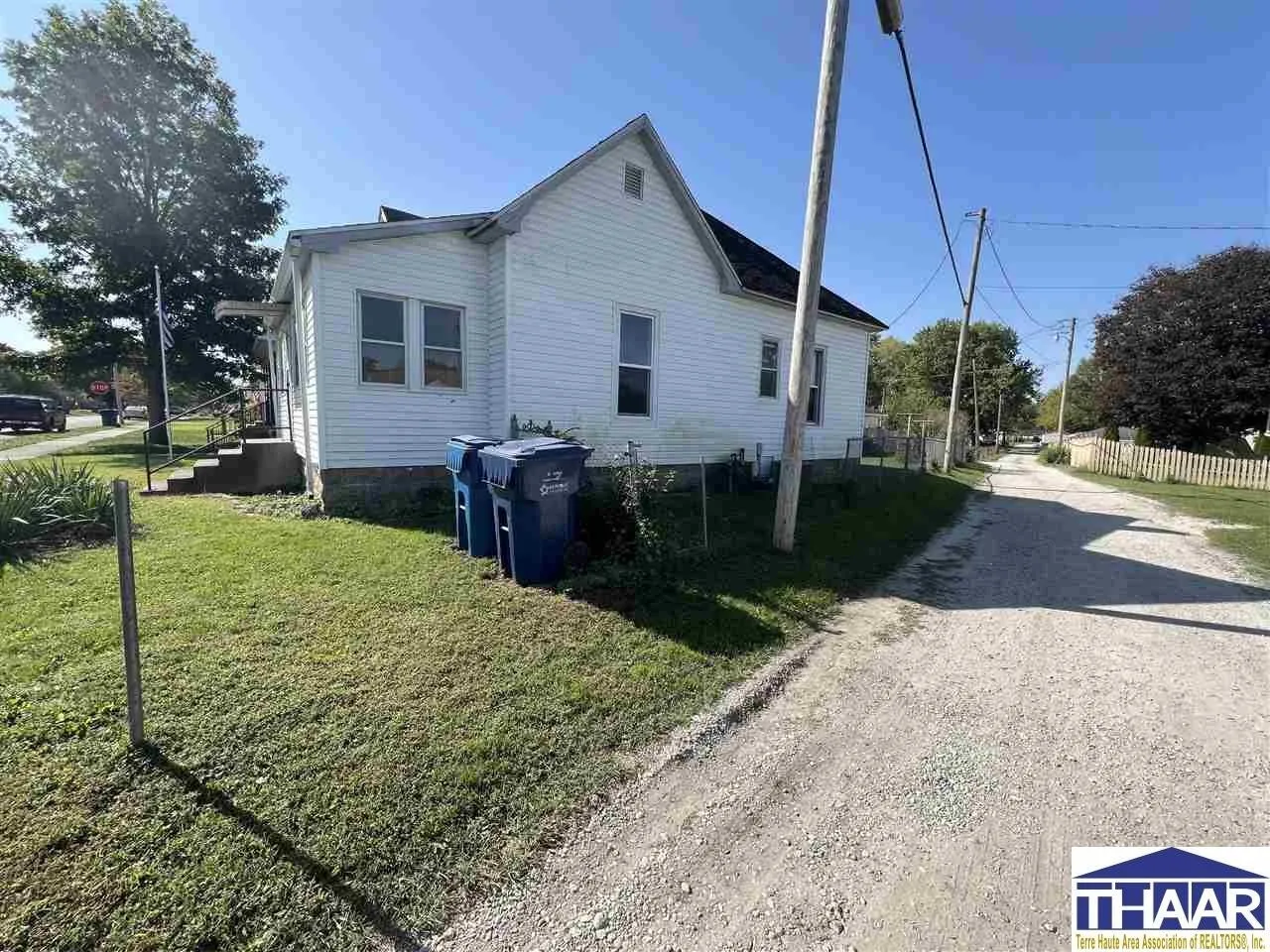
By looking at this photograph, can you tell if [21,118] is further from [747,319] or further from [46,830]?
[46,830]

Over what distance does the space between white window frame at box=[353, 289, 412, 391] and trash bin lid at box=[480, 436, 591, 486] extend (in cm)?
359

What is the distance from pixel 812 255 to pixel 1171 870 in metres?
5.69

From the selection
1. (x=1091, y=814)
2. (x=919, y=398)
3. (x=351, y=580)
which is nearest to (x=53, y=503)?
(x=351, y=580)

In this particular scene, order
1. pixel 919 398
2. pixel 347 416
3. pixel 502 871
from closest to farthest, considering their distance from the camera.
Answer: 1. pixel 502 871
2. pixel 347 416
3. pixel 919 398

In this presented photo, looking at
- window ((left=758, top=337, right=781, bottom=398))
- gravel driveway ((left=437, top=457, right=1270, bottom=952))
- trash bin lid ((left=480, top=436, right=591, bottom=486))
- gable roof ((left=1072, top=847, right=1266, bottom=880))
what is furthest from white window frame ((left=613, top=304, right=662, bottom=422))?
gable roof ((left=1072, top=847, right=1266, bottom=880))

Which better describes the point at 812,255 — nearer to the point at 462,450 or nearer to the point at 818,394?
the point at 462,450

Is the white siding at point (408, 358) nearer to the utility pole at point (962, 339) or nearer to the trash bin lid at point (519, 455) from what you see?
the trash bin lid at point (519, 455)

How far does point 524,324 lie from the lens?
826 centimetres

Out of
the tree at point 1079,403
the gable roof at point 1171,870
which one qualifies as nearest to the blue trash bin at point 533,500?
the gable roof at point 1171,870

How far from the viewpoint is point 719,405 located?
11328mm

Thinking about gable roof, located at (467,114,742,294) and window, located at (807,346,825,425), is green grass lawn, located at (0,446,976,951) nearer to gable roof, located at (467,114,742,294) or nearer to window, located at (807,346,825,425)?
gable roof, located at (467,114,742,294)

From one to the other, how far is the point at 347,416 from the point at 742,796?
283 inches

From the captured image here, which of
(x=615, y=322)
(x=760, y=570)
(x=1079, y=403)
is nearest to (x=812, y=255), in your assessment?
(x=760, y=570)

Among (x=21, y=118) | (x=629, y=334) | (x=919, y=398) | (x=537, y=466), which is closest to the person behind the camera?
(x=537, y=466)
